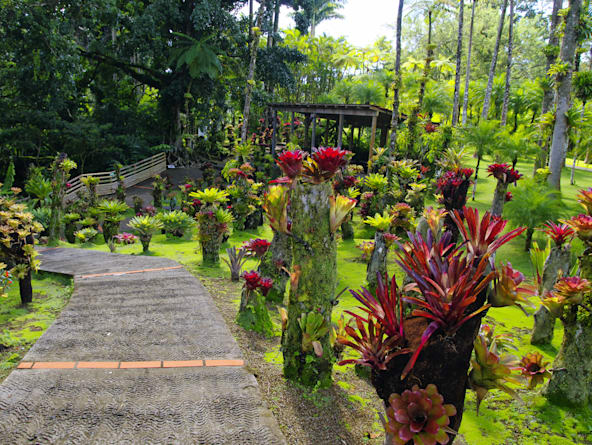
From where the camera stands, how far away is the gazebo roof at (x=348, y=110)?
1786 centimetres

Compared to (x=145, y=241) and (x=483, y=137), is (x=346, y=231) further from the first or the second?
(x=483, y=137)

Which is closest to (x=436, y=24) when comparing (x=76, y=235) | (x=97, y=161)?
(x=97, y=161)

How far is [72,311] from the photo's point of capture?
4977mm

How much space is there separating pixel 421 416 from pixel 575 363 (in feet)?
9.07

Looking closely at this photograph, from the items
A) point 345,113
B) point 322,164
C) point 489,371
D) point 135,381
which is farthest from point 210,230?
point 345,113

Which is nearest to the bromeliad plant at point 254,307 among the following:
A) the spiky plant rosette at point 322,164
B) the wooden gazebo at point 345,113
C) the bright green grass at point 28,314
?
the spiky plant rosette at point 322,164

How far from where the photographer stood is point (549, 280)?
508 cm

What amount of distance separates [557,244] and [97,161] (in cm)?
2064

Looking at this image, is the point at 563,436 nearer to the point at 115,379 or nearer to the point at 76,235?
the point at 115,379

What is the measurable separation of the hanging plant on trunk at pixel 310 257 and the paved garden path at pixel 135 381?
56 centimetres

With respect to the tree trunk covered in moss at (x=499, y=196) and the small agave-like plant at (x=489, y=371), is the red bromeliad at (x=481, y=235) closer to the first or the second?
the small agave-like plant at (x=489, y=371)

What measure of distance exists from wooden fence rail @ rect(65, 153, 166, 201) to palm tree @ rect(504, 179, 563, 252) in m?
15.0

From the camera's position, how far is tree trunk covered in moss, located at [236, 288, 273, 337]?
4988mm

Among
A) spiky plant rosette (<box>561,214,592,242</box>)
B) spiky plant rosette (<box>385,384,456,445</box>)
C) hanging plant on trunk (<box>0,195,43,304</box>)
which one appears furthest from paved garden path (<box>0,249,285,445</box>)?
spiky plant rosette (<box>561,214,592,242</box>)
